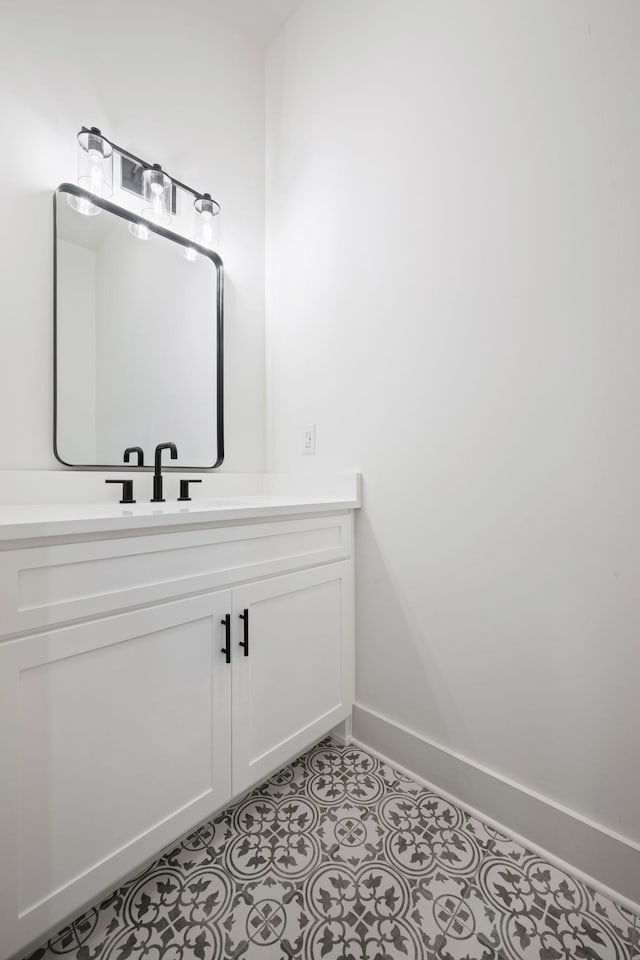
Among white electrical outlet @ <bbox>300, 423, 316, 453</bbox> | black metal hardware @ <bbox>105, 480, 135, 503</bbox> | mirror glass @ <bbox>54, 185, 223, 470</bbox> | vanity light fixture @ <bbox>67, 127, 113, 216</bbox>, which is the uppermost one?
vanity light fixture @ <bbox>67, 127, 113, 216</bbox>

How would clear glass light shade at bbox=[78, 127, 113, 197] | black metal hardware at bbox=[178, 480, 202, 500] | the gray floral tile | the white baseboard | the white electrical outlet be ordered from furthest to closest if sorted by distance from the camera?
the white electrical outlet, black metal hardware at bbox=[178, 480, 202, 500], clear glass light shade at bbox=[78, 127, 113, 197], the gray floral tile, the white baseboard

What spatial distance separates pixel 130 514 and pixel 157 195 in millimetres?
1157

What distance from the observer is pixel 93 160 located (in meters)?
1.28

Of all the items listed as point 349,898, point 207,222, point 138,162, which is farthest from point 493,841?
point 138,162

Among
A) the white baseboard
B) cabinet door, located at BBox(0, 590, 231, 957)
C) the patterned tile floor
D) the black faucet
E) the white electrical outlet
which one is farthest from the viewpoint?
the white electrical outlet

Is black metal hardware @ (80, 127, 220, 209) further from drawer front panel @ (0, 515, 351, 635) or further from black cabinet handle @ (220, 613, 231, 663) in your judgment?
black cabinet handle @ (220, 613, 231, 663)

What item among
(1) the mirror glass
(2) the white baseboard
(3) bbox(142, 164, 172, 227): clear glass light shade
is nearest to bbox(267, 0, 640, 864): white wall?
(2) the white baseboard

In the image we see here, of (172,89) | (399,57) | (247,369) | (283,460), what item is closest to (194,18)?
(172,89)

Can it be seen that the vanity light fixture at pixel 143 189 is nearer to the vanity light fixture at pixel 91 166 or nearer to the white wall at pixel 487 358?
the vanity light fixture at pixel 91 166

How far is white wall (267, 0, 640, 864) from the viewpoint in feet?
3.29

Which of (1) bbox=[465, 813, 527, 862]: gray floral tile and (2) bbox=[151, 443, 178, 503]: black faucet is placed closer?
(1) bbox=[465, 813, 527, 862]: gray floral tile

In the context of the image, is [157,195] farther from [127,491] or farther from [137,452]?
[127,491]

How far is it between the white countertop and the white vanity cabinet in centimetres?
3

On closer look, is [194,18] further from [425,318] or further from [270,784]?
[270,784]
